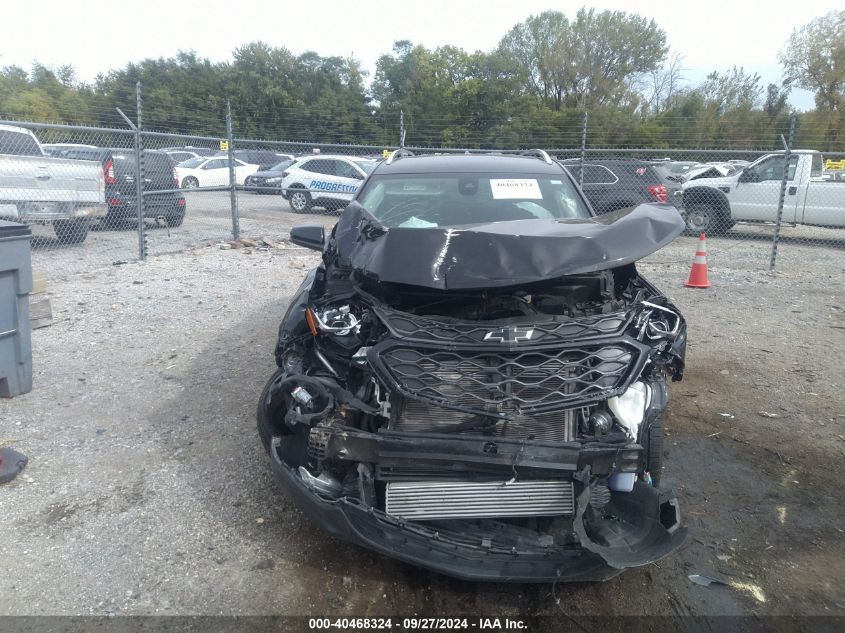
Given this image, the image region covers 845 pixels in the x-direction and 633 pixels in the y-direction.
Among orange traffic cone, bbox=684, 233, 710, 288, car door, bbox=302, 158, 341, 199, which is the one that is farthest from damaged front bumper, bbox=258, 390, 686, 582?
car door, bbox=302, 158, 341, 199

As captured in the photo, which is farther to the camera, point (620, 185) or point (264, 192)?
point (264, 192)

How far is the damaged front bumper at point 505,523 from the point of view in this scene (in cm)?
266

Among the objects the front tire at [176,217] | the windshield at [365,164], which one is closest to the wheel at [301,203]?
the windshield at [365,164]

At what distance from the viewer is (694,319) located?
7.48 meters

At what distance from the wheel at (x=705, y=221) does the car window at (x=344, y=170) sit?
778cm

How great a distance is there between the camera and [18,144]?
10.8 m

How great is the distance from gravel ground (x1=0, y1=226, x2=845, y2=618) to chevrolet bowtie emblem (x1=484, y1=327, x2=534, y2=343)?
3.57ft

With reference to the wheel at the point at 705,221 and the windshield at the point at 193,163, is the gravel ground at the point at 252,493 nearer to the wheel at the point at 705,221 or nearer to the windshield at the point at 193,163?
the wheel at the point at 705,221

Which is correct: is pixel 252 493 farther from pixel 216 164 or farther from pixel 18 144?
pixel 216 164

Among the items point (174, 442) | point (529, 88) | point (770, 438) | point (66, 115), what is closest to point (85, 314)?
point (174, 442)

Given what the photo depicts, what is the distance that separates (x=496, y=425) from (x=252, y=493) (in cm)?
156

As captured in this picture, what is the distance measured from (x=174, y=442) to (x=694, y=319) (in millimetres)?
5668

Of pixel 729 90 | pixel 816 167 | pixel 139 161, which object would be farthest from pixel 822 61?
pixel 139 161

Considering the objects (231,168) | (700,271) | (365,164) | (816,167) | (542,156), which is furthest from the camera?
(365,164)
